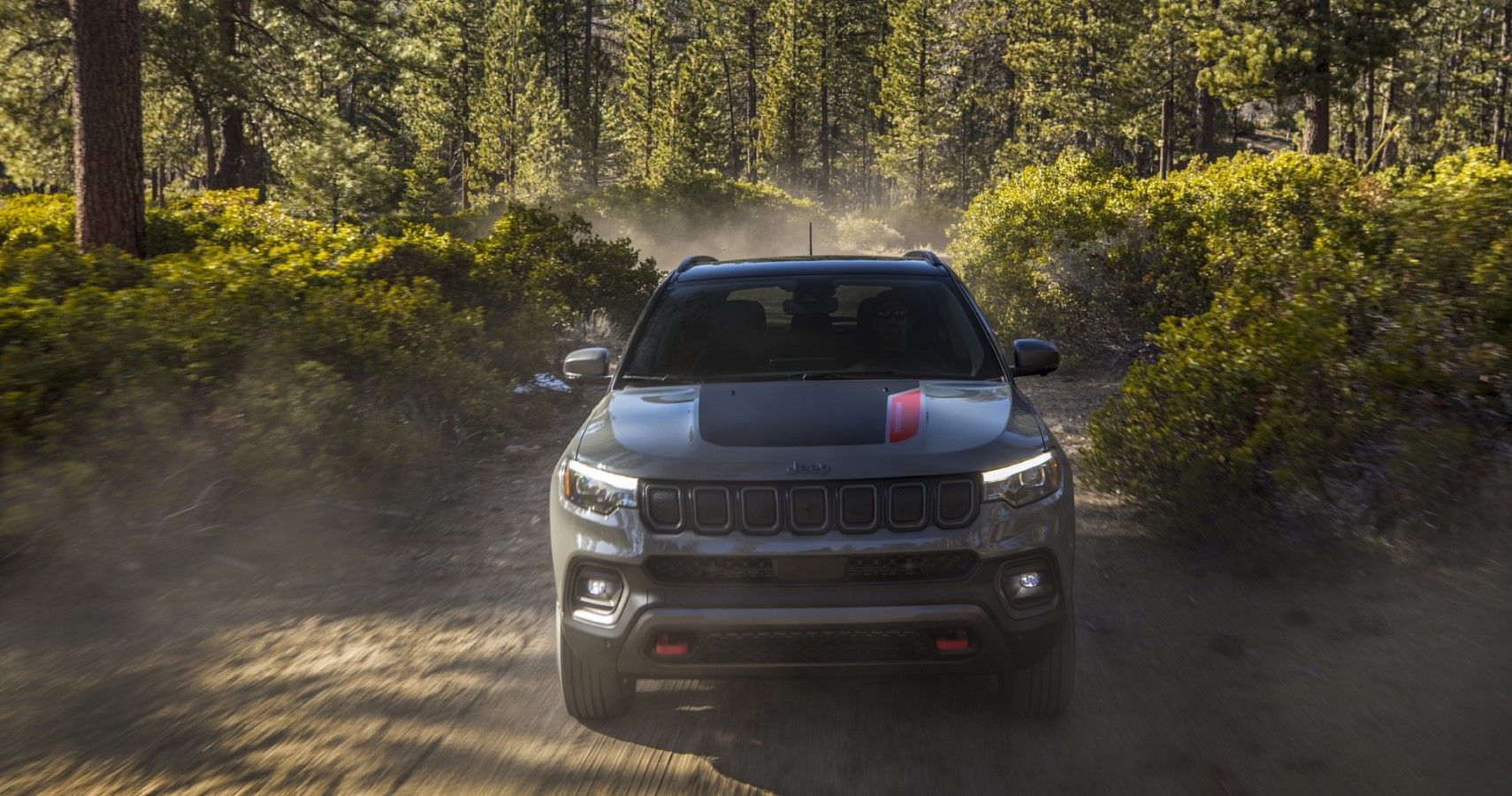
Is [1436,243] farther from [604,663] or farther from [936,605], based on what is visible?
[604,663]

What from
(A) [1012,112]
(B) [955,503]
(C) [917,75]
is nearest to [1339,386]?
(B) [955,503]

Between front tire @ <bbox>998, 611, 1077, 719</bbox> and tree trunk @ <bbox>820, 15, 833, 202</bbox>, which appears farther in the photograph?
tree trunk @ <bbox>820, 15, 833, 202</bbox>

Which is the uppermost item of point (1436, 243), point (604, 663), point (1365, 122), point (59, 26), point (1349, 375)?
point (1365, 122)

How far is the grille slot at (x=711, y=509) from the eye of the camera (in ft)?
12.2

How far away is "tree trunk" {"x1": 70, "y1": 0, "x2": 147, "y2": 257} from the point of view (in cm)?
1009

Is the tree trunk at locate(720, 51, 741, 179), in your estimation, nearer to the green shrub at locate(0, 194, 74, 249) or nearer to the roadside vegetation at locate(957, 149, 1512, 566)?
the green shrub at locate(0, 194, 74, 249)

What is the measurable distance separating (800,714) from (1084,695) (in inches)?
41.9

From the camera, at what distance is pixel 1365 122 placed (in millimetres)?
69938

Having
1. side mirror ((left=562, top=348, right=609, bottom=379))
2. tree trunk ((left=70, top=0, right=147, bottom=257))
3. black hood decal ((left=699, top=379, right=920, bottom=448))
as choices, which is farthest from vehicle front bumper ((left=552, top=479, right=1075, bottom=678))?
tree trunk ((left=70, top=0, right=147, bottom=257))

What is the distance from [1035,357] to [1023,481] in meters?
1.39

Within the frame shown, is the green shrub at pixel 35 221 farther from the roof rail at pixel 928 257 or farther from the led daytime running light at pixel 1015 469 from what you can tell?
the led daytime running light at pixel 1015 469

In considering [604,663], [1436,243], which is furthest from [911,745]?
[1436,243]

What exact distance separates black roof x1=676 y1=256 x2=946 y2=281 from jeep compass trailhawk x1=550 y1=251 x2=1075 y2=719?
1533 millimetres

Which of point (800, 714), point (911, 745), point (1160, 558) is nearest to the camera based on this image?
point (911, 745)
